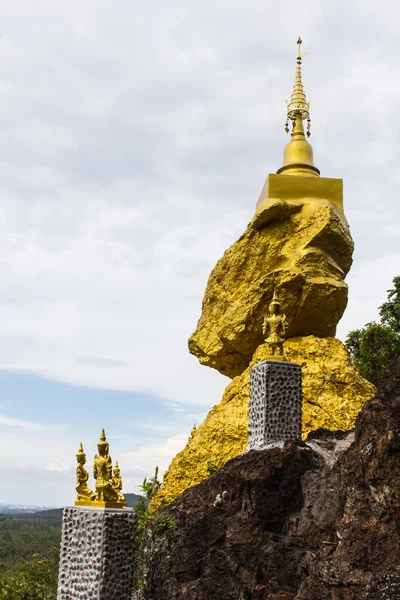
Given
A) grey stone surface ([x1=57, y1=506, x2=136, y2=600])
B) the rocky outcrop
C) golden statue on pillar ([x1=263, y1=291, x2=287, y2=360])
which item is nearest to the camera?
the rocky outcrop

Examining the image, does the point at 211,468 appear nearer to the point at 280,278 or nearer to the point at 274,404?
the point at 274,404

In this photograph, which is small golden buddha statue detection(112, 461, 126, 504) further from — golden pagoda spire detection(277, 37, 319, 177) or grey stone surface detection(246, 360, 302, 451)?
golden pagoda spire detection(277, 37, 319, 177)

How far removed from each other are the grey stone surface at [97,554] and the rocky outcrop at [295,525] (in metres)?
1.76

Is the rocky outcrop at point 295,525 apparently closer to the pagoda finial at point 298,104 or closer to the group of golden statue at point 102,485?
the group of golden statue at point 102,485

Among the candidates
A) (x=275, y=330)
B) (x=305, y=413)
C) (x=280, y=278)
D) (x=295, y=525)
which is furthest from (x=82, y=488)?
(x=280, y=278)

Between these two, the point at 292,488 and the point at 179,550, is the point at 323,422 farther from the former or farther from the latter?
the point at 179,550

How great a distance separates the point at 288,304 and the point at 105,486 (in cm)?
831

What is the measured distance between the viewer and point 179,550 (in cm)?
1177

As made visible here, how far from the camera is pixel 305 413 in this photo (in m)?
15.2

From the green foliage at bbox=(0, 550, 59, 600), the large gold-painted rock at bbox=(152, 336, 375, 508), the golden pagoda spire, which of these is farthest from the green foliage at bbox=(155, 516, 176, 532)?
the golden pagoda spire

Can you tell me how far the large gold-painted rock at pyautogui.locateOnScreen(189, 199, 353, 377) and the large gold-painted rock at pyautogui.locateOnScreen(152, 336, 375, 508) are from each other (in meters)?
1.12

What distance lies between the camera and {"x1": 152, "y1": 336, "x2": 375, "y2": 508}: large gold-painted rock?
49.5 ft

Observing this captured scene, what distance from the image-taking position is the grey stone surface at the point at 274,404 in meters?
13.3

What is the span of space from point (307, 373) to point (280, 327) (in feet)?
5.83
